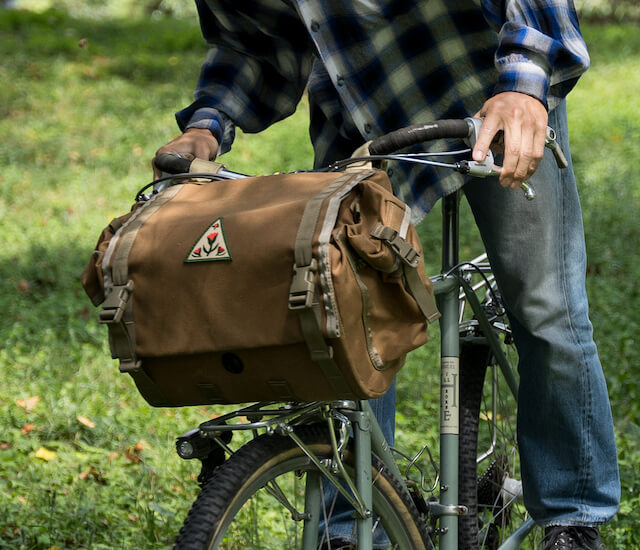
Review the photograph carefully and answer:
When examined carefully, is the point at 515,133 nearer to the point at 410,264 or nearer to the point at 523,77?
the point at 523,77

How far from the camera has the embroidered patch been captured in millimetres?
1646

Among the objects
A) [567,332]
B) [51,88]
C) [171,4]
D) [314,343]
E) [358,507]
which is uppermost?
[171,4]

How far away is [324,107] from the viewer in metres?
2.53

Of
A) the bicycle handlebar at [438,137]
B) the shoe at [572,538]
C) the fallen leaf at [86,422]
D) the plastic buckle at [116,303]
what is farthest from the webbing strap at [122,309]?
the fallen leaf at [86,422]

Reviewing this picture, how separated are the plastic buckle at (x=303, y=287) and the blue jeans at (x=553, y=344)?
34.3 inches

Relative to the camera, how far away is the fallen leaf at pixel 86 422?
13.5 ft

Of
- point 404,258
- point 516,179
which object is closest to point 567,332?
point 516,179

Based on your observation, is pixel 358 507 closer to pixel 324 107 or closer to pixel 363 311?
pixel 363 311

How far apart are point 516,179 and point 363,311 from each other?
44cm

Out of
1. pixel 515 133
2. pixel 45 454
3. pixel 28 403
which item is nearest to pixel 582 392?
pixel 515 133

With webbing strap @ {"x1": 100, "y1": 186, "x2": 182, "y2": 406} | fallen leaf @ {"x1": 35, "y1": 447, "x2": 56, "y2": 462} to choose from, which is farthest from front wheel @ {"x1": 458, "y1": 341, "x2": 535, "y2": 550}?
fallen leaf @ {"x1": 35, "y1": 447, "x2": 56, "y2": 462}

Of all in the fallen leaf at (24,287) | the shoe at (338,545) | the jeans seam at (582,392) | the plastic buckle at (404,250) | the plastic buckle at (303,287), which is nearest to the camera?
the plastic buckle at (303,287)

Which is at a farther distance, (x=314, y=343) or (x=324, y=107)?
(x=324, y=107)

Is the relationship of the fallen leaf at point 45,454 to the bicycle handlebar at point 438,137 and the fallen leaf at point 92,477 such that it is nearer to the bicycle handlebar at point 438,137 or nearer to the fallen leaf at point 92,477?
the fallen leaf at point 92,477
